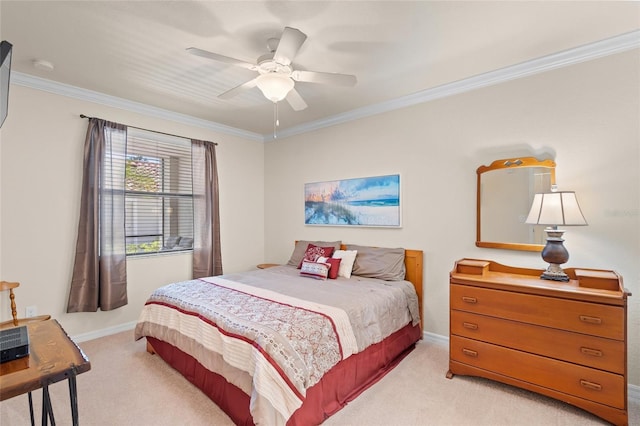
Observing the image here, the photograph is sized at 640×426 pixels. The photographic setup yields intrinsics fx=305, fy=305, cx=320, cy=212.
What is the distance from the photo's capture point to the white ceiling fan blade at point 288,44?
5.91ft

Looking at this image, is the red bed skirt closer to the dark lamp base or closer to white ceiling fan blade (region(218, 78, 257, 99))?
the dark lamp base

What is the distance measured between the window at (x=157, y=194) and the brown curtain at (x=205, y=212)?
79 millimetres

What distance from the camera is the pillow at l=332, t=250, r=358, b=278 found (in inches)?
133

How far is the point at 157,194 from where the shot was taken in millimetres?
3793

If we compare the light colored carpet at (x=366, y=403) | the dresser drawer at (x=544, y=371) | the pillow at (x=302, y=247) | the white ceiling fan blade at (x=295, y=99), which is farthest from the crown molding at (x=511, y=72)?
the light colored carpet at (x=366, y=403)

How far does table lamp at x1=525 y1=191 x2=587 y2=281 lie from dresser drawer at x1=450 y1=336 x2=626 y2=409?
0.61m

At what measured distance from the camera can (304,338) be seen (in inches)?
75.8

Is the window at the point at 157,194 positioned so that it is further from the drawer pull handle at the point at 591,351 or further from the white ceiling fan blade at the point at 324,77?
the drawer pull handle at the point at 591,351

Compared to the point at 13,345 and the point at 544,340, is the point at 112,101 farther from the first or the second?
the point at 544,340

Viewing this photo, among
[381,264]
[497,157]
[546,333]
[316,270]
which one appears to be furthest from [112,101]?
[546,333]

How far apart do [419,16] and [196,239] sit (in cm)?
352

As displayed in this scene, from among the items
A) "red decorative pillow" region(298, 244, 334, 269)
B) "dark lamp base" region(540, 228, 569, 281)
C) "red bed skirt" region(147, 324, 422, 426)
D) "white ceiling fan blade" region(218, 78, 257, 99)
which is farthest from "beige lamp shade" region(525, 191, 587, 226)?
"white ceiling fan blade" region(218, 78, 257, 99)

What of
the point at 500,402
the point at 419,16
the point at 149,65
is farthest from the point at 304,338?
the point at 149,65

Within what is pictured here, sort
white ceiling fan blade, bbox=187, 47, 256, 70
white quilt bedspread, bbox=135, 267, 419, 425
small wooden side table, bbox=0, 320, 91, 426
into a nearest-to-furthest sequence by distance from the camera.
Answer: small wooden side table, bbox=0, 320, 91, 426, white quilt bedspread, bbox=135, 267, 419, 425, white ceiling fan blade, bbox=187, 47, 256, 70
